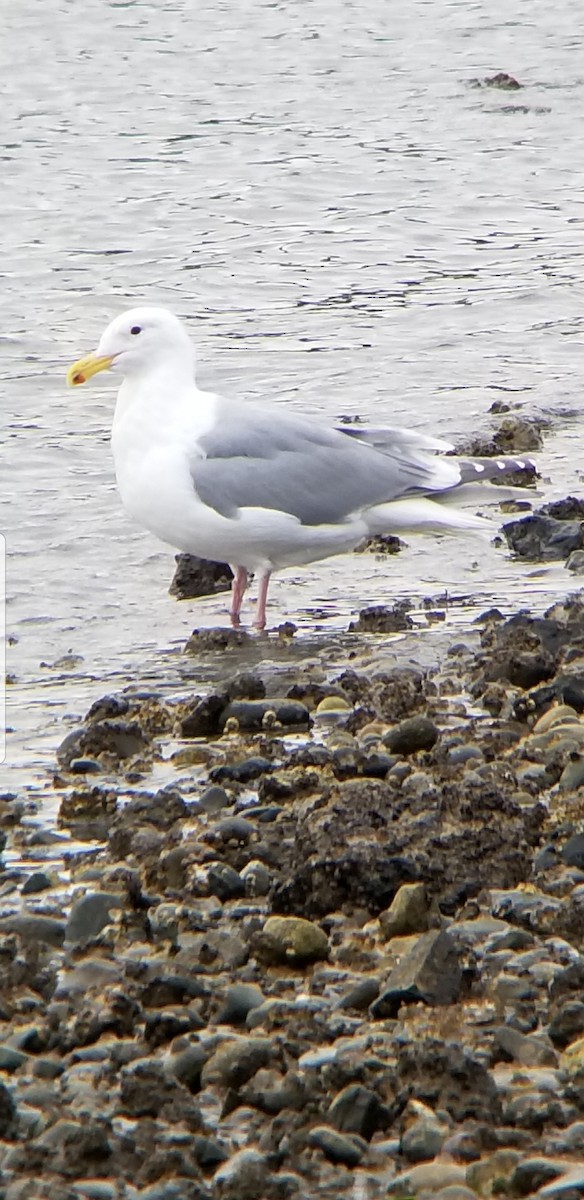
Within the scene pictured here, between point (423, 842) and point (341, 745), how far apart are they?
1.19 m

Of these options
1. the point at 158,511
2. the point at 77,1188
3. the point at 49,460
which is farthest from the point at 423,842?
the point at 49,460

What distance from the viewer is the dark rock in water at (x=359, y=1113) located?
4.08m

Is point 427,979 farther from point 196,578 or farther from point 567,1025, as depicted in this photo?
point 196,578

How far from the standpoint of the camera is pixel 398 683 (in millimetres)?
7051

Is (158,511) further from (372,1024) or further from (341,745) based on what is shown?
(372,1024)

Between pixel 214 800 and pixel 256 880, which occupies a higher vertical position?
pixel 256 880

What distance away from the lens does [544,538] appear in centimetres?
937

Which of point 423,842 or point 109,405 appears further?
point 109,405

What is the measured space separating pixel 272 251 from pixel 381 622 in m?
8.08

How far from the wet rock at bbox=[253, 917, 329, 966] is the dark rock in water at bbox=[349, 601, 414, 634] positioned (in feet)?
11.3

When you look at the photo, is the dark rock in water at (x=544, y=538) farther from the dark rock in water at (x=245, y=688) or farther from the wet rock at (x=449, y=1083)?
the wet rock at (x=449, y=1083)

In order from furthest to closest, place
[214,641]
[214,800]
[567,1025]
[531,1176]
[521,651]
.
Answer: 1. [214,641]
2. [521,651]
3. [214,800]
4. [567,1025]
5. [531,1176]

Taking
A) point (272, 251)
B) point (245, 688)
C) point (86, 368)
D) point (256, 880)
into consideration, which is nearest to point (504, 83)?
point (272, 251)

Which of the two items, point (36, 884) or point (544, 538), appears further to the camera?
point (544, 538)
